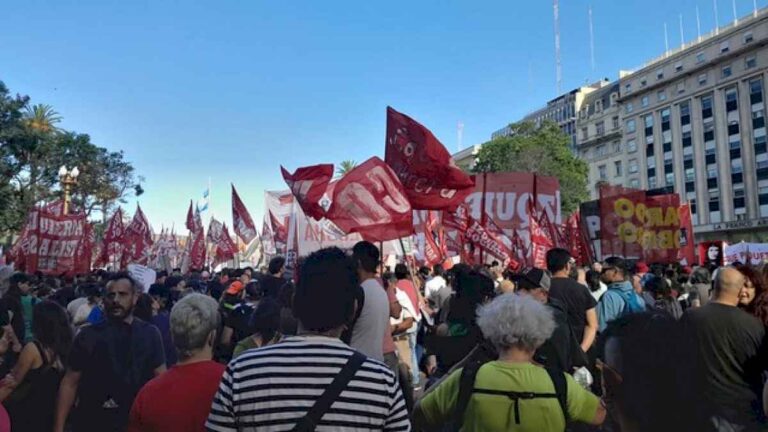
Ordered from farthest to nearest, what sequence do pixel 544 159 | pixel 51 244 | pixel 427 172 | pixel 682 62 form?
pixel 682 62
pixel 544 159
pixel 51 244
pixel 427 172

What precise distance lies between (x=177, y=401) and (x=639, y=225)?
1289 cm

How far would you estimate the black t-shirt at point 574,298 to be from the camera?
20.1ft

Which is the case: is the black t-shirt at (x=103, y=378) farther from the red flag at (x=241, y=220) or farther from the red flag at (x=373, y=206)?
the red flag at (x=241, y=220)

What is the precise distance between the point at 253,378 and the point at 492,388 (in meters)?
1.11

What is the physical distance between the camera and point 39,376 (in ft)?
14.1

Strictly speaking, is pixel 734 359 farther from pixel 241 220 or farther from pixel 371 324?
pixel 241 220

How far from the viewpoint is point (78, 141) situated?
149 feet

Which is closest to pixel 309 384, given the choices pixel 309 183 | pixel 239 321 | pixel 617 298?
pixel 239 321

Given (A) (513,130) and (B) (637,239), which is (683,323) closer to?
(B) (637,239)

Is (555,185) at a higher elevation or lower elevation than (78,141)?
lower

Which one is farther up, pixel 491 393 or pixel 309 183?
pixel 309 183

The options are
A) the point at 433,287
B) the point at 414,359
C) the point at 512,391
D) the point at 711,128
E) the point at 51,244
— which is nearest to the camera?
the point at 512,391

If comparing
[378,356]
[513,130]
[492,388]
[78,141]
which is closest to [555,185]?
[378,356]

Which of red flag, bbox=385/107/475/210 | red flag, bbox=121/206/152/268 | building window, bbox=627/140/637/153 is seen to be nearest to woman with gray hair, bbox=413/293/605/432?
red flag, bbox=385/107/475/210
